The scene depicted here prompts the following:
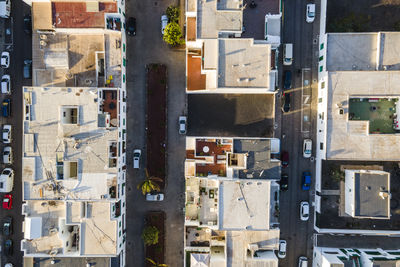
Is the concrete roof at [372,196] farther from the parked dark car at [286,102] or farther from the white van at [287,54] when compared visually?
the white van at [287,54]

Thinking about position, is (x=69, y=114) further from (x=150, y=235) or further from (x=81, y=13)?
(x=150, y=235)

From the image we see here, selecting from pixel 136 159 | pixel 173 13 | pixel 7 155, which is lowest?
pixel 136 159

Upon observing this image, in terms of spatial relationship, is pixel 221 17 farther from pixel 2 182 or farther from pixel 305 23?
pixel 2 182

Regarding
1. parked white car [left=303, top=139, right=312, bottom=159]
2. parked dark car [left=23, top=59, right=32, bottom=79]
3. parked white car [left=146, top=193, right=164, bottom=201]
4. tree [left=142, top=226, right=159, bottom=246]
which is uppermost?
parked dark car [left=23, top=59, right=32, bottom=79]

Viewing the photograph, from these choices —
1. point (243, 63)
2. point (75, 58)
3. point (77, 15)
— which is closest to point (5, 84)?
point (75, 58)

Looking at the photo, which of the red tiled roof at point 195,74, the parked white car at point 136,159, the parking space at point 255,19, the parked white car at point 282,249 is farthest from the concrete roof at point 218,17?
the parked white car at point 282,249

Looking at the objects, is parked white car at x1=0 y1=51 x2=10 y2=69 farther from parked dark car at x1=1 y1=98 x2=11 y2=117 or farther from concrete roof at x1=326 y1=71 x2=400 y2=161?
concrete roof at x1=326 y1=71 x2=400 y2=161

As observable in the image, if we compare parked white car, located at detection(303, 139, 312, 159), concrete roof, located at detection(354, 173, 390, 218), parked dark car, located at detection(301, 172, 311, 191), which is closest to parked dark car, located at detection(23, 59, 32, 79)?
parked white car, located at detection(303, 139, 312, 159)
